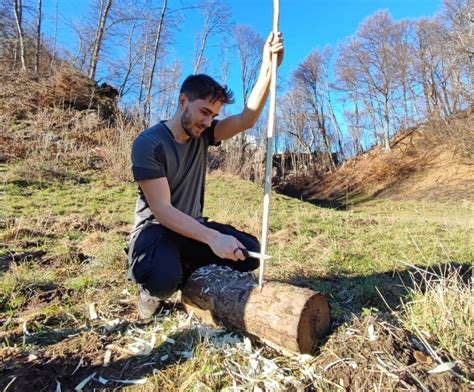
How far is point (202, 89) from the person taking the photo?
216 centimetres

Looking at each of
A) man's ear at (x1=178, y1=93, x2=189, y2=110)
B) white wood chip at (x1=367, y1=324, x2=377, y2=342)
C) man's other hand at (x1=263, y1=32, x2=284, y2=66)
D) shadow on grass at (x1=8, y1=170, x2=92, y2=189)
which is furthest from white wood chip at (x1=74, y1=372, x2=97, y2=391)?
shadow on grass at (x1=8, y1=170, x2=92, y2=189)

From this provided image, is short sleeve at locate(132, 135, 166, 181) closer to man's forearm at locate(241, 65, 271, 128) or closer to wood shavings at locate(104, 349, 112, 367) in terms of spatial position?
man's forearm at locate(241, 65, 271, 128)

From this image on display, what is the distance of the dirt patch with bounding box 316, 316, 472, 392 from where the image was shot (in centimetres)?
133

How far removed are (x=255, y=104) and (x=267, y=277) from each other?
1344mm

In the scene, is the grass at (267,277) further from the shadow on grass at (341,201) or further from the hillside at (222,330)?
the shadow on grass at (341,201)

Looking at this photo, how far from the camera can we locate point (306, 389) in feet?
4.56

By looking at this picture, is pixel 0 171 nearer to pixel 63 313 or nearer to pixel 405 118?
pixel 63 313

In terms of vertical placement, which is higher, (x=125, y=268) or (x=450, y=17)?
(x=450, y=17)

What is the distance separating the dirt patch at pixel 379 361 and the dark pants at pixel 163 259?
89 cm

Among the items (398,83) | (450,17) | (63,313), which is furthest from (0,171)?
(398,83)

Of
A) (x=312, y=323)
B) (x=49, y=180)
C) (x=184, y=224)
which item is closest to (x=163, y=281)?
(x=184, y=224)

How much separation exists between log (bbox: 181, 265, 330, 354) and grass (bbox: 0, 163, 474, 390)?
0.08m

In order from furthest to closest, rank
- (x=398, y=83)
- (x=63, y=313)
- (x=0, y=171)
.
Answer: (x=398, y=83)
(x=0, y=171)
(x=63, y=313)

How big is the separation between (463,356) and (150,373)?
1.34 meters
